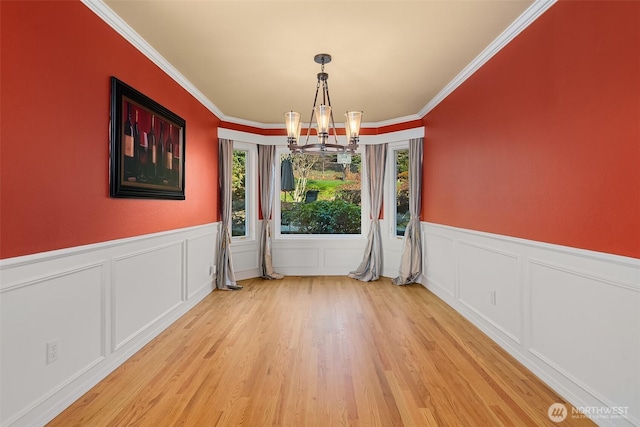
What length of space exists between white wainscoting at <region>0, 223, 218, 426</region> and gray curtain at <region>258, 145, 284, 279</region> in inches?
88.2

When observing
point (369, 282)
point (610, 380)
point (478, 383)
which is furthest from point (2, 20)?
point (369, 282)

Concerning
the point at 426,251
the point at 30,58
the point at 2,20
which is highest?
the point at 2,20

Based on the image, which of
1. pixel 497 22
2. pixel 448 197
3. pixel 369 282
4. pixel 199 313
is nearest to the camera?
pixel 497 22

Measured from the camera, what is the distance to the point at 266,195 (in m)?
5.58

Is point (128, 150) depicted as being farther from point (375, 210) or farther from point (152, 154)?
point (375, 210)

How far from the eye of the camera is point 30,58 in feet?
6.00

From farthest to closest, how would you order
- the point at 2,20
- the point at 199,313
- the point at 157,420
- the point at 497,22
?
the point at 199,313 → the point at 497,22 → the point at 157,420 → the point at 2,20

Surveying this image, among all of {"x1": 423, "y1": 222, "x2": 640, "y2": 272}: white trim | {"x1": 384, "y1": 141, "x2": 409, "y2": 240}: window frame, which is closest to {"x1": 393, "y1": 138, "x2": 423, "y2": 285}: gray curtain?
{"x1": 384, "y1": 141, "x2": 409, "y2": 240}: window frame

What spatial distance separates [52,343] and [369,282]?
4.10 metres

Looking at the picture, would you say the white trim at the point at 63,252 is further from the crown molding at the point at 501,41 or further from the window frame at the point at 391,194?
the window frame at the point at 391,194

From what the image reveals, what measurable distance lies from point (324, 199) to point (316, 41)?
Result: 130 inches

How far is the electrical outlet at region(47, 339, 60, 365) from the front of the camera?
1952mm

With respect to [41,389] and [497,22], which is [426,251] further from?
[41,389]

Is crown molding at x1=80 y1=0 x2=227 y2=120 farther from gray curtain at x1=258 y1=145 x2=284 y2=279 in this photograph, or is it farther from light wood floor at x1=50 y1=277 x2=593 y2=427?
light wood floor at x1=50 y1=277 x2=593 y2=427
